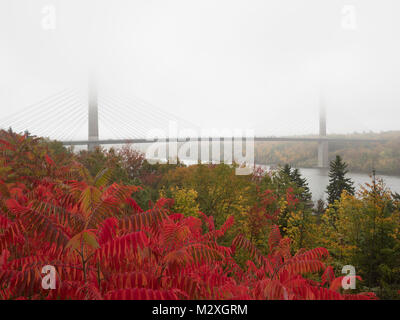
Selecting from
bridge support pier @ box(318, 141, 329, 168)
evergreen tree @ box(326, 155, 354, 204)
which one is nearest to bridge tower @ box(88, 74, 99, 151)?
evergreen tree @ box(326, 155, 354, 204)

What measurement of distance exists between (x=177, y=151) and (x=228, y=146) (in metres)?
11.6

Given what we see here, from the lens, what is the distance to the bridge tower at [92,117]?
43.3 meters

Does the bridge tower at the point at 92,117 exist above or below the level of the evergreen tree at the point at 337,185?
above

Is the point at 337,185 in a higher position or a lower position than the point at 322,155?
lower

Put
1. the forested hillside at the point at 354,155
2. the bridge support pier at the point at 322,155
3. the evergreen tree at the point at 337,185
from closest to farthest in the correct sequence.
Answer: the evergreen tree at the point at 337,185
the bridge support pier at the point at 322,155
the forested hillside at the point at 354,155

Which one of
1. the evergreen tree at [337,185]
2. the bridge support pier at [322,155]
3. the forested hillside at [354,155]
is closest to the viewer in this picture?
the evergreen tree at [337,185]

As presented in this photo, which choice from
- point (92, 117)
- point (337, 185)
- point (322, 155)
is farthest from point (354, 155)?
point (92, 117)

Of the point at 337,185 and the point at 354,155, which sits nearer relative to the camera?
the point at 337,185

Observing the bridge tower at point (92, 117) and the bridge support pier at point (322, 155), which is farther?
the bridge support pier at point (322, 155)

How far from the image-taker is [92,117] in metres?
44.0

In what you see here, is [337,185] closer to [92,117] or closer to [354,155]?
[92,117]

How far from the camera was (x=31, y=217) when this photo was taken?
139 inches

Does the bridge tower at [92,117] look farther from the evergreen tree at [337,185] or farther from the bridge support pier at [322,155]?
the bridge support pier at [322,155]

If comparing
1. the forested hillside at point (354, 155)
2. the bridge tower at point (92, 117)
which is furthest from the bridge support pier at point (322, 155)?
the bridge tower at point (92, 117)
